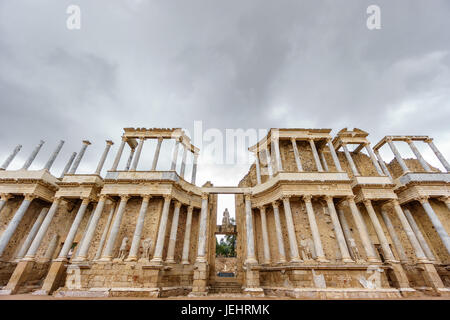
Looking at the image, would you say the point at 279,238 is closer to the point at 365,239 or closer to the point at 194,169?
the point at 365,239

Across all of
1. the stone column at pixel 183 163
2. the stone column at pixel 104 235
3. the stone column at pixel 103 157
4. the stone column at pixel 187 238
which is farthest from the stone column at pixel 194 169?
the stone column at pixel 103 157

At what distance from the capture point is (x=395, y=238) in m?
15.0

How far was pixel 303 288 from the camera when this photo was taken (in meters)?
11.0

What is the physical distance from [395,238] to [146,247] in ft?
62.5

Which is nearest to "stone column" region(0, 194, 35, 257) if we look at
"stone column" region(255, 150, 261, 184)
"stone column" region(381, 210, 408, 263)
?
"stone column" region(255, 150, 261, 184)

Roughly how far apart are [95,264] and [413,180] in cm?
2475

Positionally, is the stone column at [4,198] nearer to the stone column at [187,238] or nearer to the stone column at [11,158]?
the stone column at [11,158]

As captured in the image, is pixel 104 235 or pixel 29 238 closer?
pixel 104 235

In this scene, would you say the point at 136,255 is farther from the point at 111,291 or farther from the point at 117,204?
the point at 117,204

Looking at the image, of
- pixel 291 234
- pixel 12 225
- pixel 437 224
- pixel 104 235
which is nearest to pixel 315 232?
pixel 291 234

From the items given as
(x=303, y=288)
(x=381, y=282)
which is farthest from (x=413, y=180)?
(x=303, y=288)

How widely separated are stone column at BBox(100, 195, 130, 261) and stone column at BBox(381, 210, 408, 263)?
21.1 meters

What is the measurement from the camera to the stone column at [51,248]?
A: 16062 millimetres
